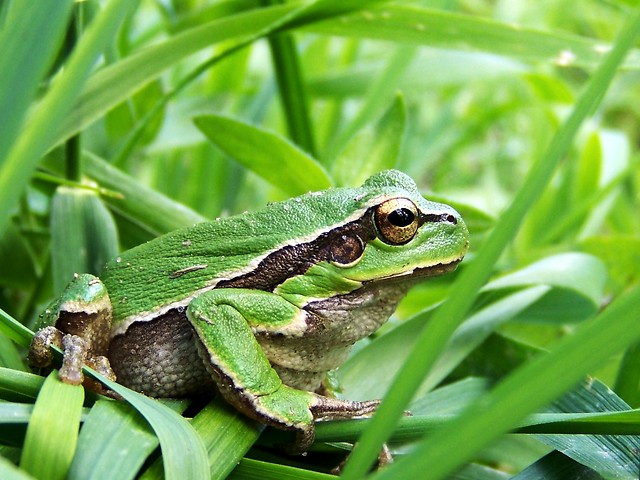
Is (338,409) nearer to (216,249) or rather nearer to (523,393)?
(216,249)

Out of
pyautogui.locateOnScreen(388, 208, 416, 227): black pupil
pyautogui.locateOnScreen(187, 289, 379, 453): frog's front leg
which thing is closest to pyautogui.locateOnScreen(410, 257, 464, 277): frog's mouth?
pyautogui.locateOnScreen(388, 208, 416, 227): black pupil

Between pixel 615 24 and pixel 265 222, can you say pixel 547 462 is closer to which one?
pixel 265 222

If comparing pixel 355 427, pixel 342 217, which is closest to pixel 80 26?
pixel 342 217

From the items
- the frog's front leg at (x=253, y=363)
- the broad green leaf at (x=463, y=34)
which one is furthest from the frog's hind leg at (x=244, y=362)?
the broad green leaf at (x=463, y=34)

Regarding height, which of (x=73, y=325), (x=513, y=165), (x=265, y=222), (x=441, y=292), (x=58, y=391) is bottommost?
(x=58, y=391)

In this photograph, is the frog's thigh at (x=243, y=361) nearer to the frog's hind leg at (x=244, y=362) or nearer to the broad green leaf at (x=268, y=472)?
the frog's hind leg at (x=244, y=362)

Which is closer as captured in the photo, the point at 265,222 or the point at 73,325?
the point at 73,325

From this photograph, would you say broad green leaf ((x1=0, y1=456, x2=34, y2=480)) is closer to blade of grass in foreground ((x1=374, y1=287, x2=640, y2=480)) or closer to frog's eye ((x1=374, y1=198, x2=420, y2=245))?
blade of grass in foreground ((x1=374, y1=287, x2=640, y2=480))
